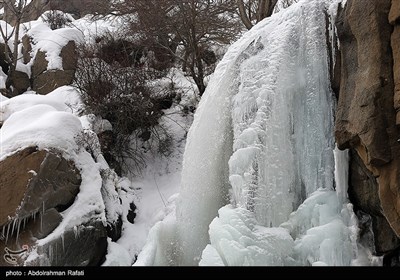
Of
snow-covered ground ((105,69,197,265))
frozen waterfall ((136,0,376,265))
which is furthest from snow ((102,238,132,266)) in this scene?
frozen waterfall ((136,0,376,265))

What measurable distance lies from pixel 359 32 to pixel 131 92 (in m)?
5.06

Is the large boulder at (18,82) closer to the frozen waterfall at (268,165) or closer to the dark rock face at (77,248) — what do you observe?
the dark rock face at (77,248)

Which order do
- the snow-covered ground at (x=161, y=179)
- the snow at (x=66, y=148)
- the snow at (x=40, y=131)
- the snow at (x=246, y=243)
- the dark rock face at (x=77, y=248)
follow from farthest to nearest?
the snow-covered ground at (x=161, y=179) < the snow at (x=40, y=131) < the snow at (x=66, y=148) < the dark rock face at (x=77, y=248) < the snow at (x=246, y=243)

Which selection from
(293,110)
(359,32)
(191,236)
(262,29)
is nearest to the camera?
(359,32)

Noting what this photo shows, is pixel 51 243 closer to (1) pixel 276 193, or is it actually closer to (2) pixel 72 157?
(2) pixel 72 157

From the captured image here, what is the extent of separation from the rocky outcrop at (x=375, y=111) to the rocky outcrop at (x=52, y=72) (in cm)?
811

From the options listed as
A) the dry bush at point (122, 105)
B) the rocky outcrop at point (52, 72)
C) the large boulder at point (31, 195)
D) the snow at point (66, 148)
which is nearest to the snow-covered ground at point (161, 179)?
the dry bush at point (122, 105)

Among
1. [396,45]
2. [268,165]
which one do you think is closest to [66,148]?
[268,165]

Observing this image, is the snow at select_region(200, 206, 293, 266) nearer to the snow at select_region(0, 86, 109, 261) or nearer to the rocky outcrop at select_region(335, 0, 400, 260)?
the rocky outcrop at select_region(335, 0, 400, 260)

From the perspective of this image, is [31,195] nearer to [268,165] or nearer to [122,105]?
[122,105]

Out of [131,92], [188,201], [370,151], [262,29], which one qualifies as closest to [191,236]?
[188,201]

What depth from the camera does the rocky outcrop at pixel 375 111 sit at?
116 inches
